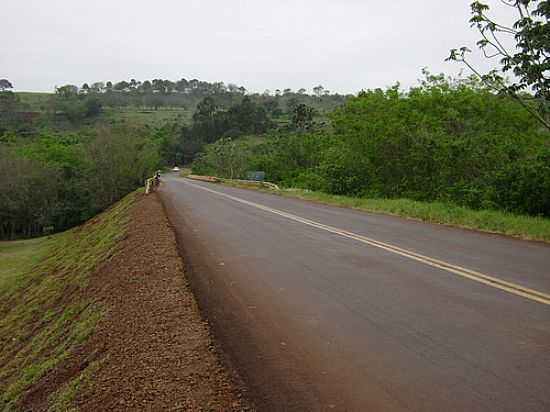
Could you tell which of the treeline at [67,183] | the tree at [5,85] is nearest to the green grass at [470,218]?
the treeline at [67,183]

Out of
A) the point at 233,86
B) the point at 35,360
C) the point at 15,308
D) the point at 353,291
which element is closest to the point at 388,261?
the point at 353,291

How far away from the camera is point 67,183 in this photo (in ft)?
201

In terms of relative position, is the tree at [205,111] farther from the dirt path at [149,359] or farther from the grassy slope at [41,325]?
the dirt path at [149,359]

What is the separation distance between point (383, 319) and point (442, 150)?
18.5 meters

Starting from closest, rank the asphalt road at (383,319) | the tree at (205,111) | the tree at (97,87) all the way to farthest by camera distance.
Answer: the asphalt road at (383,319)
the tree at (205,111)
the tree at (97,87)

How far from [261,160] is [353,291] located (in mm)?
57687

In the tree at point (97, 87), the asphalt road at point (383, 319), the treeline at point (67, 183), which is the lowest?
the treeline at point (67, 183)

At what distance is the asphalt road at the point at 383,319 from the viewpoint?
13.3ft

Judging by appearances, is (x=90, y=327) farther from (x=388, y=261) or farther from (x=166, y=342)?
(x=388, y=261)

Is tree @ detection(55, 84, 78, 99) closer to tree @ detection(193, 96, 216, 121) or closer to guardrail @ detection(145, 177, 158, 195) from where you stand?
tree @ detection(193, 96, 216, 121)

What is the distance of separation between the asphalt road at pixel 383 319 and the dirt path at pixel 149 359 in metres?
0.28

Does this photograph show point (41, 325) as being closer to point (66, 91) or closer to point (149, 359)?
point (149, 359)

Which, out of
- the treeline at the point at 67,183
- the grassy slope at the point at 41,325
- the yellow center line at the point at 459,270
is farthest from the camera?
the treeline at the point at 67,183

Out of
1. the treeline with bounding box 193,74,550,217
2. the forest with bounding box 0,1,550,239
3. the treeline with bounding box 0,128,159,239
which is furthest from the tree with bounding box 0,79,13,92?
the treeline with bounding box 193,74,550,217
